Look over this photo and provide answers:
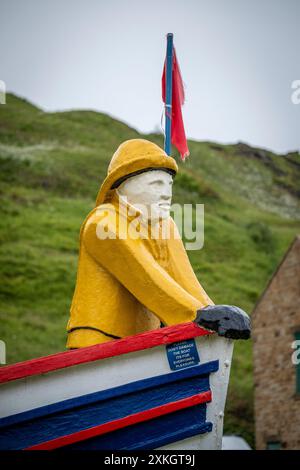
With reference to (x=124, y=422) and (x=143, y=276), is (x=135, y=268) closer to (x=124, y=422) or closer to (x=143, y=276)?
(x=143, y=276)

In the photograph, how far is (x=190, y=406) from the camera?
4812 mm

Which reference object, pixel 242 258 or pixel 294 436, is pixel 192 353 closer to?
pixel 294 436

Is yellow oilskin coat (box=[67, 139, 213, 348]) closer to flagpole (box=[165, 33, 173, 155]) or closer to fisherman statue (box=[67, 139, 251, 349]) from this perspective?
fisherman statue (box=[67, 139, 251, 349])

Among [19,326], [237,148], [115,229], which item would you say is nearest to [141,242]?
[115,229]

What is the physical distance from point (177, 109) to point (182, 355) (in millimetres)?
2624

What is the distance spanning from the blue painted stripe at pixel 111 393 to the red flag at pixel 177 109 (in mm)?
2345

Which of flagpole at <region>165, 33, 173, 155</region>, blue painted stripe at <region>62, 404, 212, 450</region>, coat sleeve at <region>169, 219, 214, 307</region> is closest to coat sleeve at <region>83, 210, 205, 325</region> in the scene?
coat sleeve at <region>169, 219, 214, 307</region>

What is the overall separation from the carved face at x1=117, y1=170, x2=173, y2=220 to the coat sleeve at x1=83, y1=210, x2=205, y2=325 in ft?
1.05

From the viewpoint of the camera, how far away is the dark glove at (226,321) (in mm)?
4750

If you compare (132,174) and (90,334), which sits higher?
(132,174)

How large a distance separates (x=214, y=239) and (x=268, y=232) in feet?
10.9

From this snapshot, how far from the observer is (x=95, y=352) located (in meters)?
4.77

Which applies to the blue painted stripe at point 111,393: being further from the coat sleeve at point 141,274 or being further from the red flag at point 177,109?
the red flag at point 177,109

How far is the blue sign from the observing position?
189 inches
